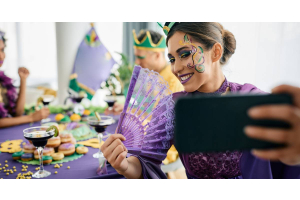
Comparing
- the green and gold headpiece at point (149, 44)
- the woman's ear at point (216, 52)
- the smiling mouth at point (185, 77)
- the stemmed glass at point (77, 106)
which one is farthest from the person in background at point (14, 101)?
the woman's ear at point (216, 52)

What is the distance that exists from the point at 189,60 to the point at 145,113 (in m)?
0.32

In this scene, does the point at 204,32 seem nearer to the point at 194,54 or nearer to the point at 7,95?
the point at 194,54

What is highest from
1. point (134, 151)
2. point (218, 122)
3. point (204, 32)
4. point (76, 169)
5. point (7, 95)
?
point (204, 32)

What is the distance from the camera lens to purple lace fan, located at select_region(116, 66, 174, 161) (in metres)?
0.97

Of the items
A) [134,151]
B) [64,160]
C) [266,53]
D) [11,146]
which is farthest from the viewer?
[266,53]

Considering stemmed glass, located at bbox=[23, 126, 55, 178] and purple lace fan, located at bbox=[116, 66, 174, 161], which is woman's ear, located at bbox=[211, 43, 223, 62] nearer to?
purple lace fan, located at bbox=[116, 66, 174, 161]

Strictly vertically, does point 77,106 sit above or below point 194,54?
below

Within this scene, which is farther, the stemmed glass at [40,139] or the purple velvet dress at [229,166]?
the stemmed glass at [40,139]

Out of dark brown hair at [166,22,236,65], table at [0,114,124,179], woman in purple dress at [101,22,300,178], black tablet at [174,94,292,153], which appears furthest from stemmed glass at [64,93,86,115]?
black tablet at [174,94,292,153]

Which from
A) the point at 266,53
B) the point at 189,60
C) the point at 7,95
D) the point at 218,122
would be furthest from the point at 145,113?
the point at 7,95

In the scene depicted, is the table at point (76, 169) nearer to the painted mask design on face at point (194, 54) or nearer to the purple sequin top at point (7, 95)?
the painted mask design on face at point (194, 54)

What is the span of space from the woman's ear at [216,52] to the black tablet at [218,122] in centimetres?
65

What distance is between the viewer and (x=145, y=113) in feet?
3.32

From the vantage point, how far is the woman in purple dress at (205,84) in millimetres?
973
